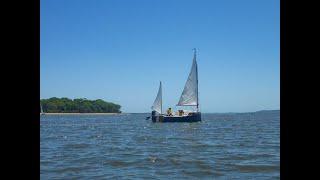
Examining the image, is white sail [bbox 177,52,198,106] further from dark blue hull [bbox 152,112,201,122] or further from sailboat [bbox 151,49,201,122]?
dark blue hull [bbox 152,112,201,122]

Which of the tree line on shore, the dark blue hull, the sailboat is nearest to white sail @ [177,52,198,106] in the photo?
the sailboat

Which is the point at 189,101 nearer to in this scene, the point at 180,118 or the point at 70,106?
the point at 180,118

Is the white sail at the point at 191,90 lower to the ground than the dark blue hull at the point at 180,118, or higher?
higher

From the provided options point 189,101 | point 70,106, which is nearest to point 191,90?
point 189,101

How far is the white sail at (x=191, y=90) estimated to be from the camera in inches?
2403

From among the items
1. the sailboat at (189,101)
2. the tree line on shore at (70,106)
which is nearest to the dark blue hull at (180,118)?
the sailboat at (189,101)

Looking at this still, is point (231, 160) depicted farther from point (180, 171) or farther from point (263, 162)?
point (180, 171)

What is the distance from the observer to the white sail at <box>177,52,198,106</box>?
6103cm

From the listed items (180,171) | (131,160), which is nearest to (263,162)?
(180,171)

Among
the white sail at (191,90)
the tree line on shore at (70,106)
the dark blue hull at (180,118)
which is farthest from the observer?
the tree line on shore at (70,106)

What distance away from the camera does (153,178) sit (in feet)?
44.9

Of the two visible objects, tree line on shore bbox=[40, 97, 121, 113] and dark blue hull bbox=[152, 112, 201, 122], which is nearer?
dark blue hull bbox=[152, 112, 201, 122]

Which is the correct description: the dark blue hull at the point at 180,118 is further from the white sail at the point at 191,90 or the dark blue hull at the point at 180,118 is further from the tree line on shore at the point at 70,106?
the tree line on shore at the point at 70,106
